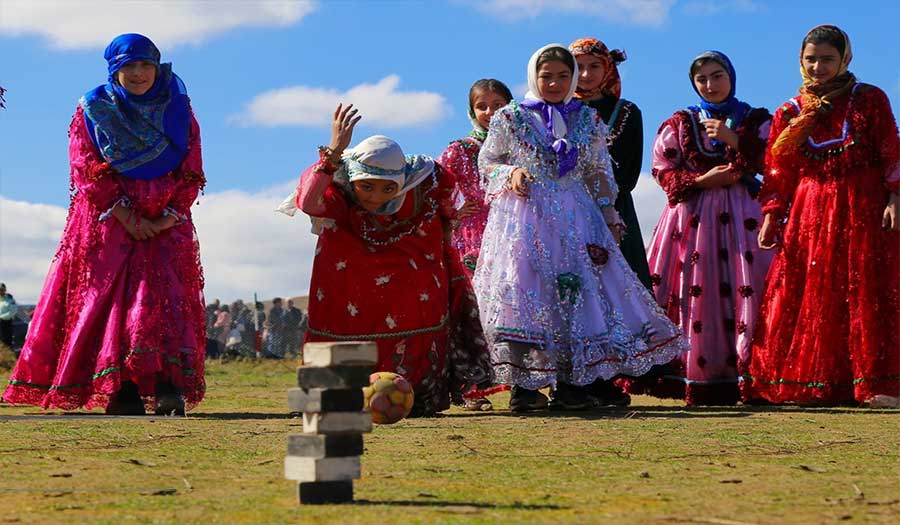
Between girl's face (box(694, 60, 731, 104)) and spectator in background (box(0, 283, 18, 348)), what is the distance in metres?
22.2

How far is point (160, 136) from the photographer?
8.80m

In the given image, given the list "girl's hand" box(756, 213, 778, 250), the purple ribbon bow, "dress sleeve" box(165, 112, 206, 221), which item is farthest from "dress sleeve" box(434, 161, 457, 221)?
"girl's hand" box(756, 213, 778, 250)

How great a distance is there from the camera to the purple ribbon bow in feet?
28.8

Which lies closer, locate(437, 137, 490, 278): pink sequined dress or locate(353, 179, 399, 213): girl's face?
locate(353, 179, 399, 213): girl's face

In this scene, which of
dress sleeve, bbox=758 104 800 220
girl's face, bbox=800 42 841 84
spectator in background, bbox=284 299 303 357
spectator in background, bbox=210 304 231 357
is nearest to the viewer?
girl's face, bbox=800 42 841 84

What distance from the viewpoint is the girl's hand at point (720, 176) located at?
390 inches

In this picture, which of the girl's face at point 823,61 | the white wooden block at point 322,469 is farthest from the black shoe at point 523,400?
the white wooden block at point 322,469

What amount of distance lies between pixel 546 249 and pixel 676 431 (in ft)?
6.65

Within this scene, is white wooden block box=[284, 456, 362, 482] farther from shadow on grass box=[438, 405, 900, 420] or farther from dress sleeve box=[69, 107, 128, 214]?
dress sleeve box=[69, 107, 128, 214]

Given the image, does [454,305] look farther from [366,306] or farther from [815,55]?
[815,55]

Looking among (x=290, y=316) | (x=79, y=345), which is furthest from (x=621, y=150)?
(x=290, y=316)

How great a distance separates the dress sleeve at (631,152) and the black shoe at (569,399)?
68.7 inches

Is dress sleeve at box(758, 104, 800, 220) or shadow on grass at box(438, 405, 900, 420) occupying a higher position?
dress sleeve at box(758, 104, 800, 220)

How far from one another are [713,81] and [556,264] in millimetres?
2227
